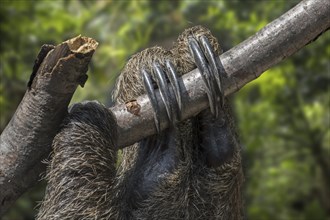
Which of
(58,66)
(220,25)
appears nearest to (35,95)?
(58,66)

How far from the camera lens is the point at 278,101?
360 inches

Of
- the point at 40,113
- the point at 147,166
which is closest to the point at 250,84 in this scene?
the point at 147,166

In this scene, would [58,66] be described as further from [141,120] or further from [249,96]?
[249,96]

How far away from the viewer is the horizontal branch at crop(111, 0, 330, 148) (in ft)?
9.21

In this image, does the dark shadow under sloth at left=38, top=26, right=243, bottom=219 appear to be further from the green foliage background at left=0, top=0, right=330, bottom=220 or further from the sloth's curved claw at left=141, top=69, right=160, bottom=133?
the green foliage background at left=0, top=0, right=330, bottom=220

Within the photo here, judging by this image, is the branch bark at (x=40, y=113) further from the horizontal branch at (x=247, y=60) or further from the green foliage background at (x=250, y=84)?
the green foliage background at (x=250, y=84)

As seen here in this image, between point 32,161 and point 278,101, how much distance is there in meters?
6.76

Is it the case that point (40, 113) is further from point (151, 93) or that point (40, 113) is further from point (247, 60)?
point (247, 60)

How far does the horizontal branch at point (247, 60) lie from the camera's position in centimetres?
281

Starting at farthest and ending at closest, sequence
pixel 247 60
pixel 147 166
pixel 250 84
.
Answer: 1. pixel 250 84
2. pixel 147 166
3. pixel 247 60

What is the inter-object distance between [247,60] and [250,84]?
6.03m

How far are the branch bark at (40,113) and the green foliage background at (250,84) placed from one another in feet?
7.79

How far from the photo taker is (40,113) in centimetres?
261

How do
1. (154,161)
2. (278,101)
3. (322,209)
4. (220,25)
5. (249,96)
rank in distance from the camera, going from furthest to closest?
(249,96) < (322,209) < (278,101) < (220,25) < (154,161)
